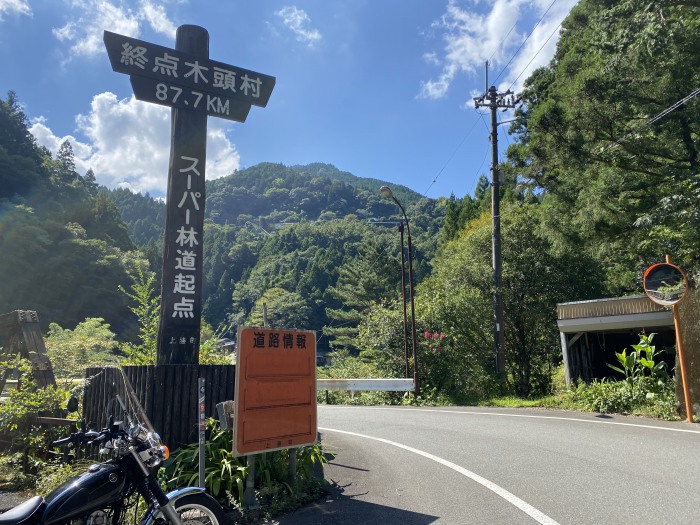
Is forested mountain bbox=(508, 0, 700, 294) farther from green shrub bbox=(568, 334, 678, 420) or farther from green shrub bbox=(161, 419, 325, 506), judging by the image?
green shrub bbox=(161, 419, 325, 506)

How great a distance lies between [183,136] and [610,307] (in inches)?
468

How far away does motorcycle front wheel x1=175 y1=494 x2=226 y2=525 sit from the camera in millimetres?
3797

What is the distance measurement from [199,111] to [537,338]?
17.6 meters

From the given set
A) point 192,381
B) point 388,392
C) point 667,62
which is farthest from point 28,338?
point 667,62

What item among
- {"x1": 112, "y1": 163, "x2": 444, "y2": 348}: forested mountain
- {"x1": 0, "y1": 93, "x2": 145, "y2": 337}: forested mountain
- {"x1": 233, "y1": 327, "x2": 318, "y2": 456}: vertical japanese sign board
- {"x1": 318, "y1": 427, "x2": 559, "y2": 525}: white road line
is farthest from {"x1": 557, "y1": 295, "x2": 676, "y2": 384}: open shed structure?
{"x1": 0, "y1": 93, "x2": 145, "y2": 337}: forested mountain

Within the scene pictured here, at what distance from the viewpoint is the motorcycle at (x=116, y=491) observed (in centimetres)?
336

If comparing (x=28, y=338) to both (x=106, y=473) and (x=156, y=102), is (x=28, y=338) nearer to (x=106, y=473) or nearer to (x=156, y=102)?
(x=156, y=102)

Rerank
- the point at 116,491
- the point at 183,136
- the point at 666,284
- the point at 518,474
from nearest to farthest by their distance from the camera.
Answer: the point at 116,491
the point at 518,474
the point at 183,136
the point at 666,284

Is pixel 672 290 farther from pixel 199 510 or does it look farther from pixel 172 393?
pixel 199 510

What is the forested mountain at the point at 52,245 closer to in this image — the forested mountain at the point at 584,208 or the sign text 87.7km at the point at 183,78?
the forested mountain at the point at 584,208

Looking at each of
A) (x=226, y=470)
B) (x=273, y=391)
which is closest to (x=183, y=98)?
(x=273, y=391)

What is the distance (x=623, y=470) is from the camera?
5.85 m

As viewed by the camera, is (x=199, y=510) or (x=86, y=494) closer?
(x=86, y=494)

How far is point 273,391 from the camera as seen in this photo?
5.18 metres
